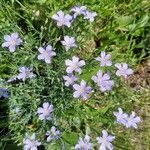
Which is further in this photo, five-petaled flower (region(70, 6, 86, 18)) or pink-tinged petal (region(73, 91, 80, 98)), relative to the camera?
five-petaled flower (region(70, 6, 86, 18))

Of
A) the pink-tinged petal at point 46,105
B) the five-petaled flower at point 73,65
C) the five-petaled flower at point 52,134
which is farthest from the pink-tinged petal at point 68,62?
the five-petaled flower at point 52,134

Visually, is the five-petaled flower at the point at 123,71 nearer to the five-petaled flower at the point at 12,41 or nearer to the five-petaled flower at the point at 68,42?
the five-petaled flower at the point at 68,42

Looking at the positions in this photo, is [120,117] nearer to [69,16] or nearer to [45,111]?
[45,111]

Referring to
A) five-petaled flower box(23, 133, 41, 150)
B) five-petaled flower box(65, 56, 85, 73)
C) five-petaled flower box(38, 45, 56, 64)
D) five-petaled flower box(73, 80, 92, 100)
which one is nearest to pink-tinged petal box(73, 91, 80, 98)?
five-petaled flower box(73, 80, 92, 100)

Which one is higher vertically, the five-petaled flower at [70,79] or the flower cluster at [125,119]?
the five-petaled flower at [70,79]

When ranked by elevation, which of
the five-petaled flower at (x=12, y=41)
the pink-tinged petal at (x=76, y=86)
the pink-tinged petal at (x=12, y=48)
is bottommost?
the pink-tinged petal at (x=76, y=86)

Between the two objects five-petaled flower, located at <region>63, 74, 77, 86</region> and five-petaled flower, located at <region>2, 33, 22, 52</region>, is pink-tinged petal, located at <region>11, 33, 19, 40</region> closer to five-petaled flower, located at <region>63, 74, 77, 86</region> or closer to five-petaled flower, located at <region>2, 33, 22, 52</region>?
five-petaled flower, located at <region>2, 33, 22, 52</region>

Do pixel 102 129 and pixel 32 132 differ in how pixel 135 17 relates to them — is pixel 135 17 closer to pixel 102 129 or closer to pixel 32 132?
pixel 102 129

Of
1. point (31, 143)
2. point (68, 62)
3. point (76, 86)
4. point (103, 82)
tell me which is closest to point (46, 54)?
point (68, 62)
